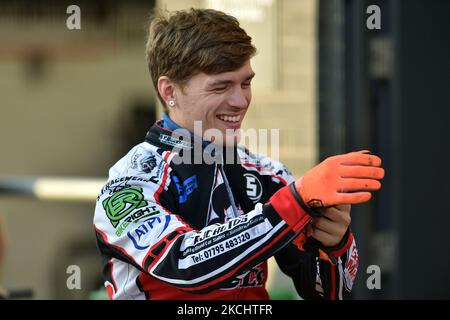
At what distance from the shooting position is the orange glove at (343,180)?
1532mm

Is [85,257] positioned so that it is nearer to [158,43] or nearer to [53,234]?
[53,234]

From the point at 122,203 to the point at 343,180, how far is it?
48 centimetres

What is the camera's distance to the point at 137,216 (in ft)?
5.61

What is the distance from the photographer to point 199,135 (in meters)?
1.83

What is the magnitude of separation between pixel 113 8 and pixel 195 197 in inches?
159

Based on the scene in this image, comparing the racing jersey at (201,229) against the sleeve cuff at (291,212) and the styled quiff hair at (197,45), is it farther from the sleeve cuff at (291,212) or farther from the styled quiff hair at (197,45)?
the styled quiff hair at (197,45)

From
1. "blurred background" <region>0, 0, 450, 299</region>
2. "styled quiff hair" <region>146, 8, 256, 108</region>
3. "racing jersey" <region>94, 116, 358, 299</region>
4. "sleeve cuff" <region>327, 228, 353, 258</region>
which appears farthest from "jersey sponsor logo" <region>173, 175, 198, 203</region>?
"blurred background" <region>0, 0, 450, 299</region>

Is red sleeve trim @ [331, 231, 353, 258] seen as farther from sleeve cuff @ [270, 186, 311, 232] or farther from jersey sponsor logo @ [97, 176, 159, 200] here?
jersey sponsor logo @ [97, 176, 159, 200]

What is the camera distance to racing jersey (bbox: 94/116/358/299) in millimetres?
1616

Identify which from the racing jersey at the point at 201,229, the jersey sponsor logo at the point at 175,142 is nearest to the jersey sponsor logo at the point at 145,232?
the racing jersey at the point at 201,229

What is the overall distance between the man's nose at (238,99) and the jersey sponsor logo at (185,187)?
0.20 metres

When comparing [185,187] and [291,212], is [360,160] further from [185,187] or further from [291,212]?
[185,187]
